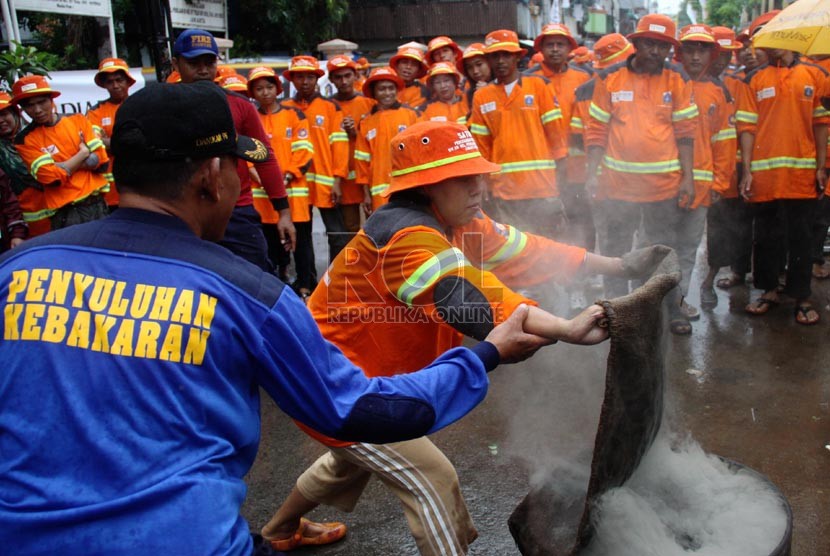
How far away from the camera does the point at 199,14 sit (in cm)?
1123

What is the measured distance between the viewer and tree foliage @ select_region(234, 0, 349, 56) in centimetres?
1486

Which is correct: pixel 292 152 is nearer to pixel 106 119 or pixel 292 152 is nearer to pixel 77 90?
pixel 106 119

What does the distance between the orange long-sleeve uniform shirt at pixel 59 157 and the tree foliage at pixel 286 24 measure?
9298 mm

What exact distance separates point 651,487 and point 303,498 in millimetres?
1411

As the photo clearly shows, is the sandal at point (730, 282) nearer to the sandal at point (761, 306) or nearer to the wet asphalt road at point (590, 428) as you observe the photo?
the sandal at point (761, 306)

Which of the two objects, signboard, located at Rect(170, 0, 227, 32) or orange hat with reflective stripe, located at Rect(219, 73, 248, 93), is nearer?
orange hat with reflective stripe, located at Rect(219, 73, 248, 93)

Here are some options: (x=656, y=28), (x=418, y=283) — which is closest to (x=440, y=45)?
(x=656, y=28)

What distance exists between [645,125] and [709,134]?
0.69 m

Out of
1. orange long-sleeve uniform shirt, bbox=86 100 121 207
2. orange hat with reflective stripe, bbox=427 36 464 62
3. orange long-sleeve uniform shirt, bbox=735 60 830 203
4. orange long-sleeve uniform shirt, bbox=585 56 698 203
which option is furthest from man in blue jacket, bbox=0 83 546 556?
orange hat with reflective stripe, bbox=427 36 464 62

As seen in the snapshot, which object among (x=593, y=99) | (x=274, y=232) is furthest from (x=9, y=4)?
(x=593, y=99)

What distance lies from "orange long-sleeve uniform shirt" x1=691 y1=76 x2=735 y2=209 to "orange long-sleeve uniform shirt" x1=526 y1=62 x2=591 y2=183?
1.26m

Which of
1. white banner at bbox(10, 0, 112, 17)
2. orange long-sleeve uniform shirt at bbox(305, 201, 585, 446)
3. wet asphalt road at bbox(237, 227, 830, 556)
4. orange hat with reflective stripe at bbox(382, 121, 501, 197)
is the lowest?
wet asphalt road at bbox(237, 227, 830, 556)

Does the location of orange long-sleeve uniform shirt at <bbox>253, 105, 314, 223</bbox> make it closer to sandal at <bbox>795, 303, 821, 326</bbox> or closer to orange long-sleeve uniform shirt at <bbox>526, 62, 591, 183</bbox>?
orange long-sleeve uniform shirt at <bbox>526, 62, 591, 183</bbox>

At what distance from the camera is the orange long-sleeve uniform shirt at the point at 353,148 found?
7211 mm
